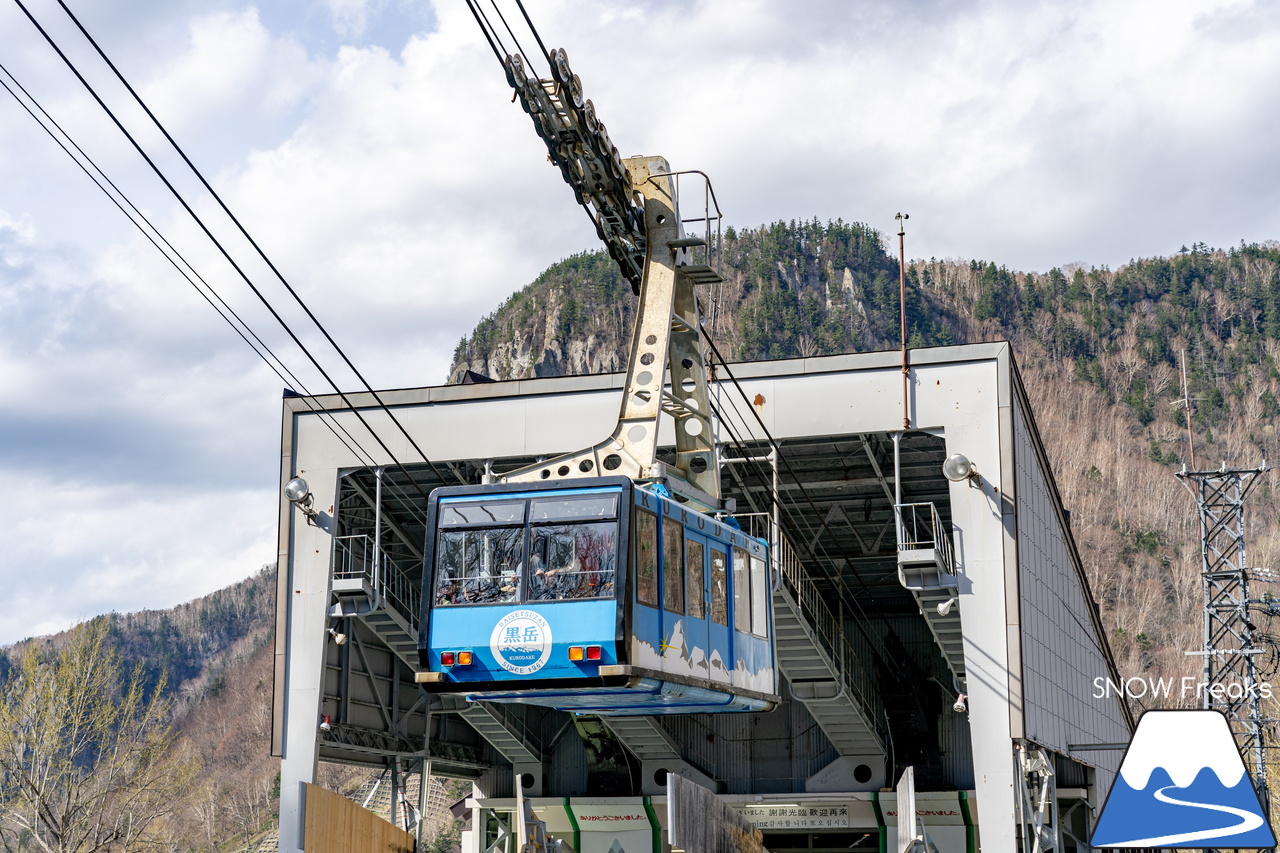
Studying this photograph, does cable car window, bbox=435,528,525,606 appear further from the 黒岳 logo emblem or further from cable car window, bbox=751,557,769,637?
cable car window, bbox=751,557,769,637

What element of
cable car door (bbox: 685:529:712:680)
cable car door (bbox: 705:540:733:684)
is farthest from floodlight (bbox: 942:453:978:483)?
cable car door (bbox: 685:529:712:680)

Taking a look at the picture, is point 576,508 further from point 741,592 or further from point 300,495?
point 300,495

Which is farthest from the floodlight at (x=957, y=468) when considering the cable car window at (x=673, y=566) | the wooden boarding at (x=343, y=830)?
the wooden boarding at (x=343, y=830)

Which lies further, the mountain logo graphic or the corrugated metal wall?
the corrugated metal wall

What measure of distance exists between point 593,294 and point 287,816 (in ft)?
415

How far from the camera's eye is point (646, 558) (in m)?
14.5

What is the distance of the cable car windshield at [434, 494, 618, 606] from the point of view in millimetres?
14211

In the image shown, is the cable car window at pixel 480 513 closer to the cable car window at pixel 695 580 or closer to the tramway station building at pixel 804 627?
the cable car window at pixel 695 580

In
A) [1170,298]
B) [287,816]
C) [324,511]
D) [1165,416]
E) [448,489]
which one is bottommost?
[287,816]

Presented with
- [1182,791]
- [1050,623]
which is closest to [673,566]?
[1182,791]

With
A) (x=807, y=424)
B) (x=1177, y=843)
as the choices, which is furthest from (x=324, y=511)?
(x=1177, y=843)

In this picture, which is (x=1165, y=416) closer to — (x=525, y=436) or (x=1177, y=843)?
(x=525, y=436)

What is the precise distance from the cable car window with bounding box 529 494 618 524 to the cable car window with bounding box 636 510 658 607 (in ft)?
1.10

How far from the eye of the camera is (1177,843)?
149 inches
